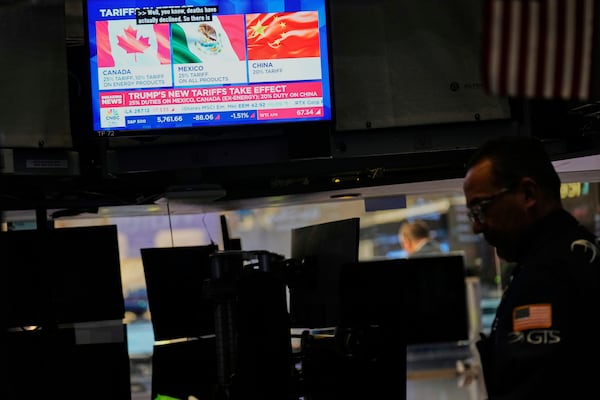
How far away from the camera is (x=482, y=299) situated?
761 centimetres

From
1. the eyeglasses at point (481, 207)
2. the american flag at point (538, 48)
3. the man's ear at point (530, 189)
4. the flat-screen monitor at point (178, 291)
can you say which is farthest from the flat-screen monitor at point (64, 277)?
the american flag at point (538, 48)

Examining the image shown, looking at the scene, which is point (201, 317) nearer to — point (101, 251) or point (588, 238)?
point (101, 251)

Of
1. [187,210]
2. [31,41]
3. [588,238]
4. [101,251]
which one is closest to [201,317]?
[101,251]

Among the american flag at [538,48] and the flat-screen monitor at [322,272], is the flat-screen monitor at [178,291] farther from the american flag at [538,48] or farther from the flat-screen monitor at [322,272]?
the american flag at [538,48]

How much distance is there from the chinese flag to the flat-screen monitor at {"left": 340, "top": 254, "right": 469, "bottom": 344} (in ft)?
2.70

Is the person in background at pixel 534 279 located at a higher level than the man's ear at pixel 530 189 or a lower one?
lower

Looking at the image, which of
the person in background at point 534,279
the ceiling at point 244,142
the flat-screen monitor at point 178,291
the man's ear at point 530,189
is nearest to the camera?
the person in background at point 534,279

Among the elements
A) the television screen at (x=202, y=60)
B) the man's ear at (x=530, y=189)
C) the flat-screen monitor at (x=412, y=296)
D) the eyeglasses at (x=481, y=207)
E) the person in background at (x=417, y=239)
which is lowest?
the person in background at (x=417, y=239)

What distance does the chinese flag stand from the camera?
9.41 ft

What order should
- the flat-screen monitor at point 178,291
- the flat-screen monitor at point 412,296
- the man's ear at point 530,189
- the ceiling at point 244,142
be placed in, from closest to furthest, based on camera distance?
the man's ear at point 530,189
the flat-screen monitor at point 412,296
the ceiling at point 244,142
the flat-screen monitor at point 178,291

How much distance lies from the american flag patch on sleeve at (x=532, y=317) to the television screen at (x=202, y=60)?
1293 mm

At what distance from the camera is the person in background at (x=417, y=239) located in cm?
819

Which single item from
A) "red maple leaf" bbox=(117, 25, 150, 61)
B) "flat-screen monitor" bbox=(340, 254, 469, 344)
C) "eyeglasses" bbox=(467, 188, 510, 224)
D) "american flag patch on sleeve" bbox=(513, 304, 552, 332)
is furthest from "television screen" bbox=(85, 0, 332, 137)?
"american flag patch on sleeve" bbox=(513, 304, 552, 332)

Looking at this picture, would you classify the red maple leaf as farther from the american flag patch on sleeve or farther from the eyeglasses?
the american flag patch on sleeve
